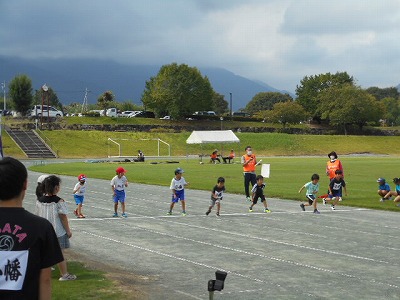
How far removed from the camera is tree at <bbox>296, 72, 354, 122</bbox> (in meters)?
137

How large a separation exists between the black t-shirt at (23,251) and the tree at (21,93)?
345ft

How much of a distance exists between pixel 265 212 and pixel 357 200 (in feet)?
19.7

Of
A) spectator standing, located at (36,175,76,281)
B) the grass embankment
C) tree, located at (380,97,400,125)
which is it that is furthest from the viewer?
tree, located at (380,97,400,125)

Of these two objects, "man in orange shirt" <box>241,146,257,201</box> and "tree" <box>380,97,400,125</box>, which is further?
"tree" <box>380,97,400,125</box>

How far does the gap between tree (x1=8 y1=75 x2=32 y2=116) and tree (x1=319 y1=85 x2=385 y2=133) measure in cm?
5566

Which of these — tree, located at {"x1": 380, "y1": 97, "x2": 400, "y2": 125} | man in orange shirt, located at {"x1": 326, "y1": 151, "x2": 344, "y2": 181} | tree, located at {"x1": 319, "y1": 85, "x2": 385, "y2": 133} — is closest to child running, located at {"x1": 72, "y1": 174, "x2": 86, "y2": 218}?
man in orange shirt, located at {"x1": 326, "y1": 151, "x2": 344, "y2": 181}

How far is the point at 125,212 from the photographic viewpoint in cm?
2270

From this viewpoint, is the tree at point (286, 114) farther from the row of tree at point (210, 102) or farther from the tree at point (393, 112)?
the tree at point (393, 112)

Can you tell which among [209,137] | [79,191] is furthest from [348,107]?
[79,191]

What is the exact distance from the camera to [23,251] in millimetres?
4652

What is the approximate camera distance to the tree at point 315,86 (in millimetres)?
136625

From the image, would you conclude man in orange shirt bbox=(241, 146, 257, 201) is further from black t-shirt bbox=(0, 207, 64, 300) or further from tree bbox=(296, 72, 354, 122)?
tree bbox=(296, 72, 354, 122)

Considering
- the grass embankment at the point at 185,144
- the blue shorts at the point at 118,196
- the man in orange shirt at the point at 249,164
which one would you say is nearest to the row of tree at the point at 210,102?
the grass embankment at the point at 185,144

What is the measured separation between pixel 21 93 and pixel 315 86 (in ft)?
217
